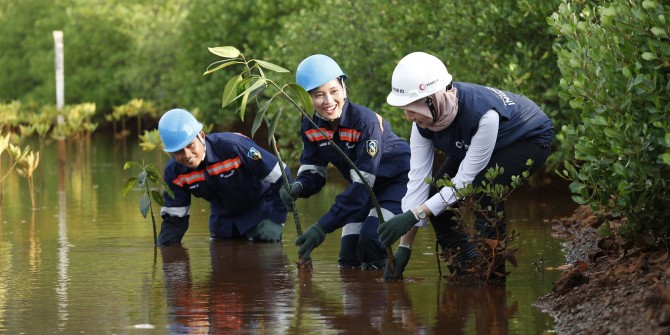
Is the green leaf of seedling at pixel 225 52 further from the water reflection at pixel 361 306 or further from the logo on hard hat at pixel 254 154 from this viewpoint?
the logo on hard hat at pixel 254 154

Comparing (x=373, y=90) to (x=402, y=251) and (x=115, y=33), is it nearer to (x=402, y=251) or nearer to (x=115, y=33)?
(x=402, y=251)

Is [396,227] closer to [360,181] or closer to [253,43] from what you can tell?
[360,181]

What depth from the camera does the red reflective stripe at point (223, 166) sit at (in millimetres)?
11375

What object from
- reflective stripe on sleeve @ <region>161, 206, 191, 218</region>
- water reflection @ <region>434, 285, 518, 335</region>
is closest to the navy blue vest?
water reflection @ <region>434, 285, 518, 335</region>

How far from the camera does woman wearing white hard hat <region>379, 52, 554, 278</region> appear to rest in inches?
319

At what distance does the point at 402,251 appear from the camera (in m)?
8.74

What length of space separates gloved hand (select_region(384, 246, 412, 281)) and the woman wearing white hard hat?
27cm

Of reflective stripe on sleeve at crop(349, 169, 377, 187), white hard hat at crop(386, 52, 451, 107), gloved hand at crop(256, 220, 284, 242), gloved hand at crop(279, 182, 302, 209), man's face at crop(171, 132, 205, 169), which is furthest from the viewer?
gloved hand at crop(256, 220, 284, 242)

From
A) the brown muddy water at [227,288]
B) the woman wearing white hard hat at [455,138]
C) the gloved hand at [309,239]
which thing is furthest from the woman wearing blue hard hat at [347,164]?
the woman wearing white hard hat at [455,138]

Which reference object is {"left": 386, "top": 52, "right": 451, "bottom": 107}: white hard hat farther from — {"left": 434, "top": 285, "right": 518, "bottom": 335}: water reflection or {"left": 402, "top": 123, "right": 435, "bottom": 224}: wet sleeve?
{"left": 434, "top": 285, "right": 518, "bottom": 335}: water reflection

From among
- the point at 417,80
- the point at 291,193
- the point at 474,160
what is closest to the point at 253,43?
the point at 291,193

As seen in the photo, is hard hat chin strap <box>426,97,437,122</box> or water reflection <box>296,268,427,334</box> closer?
water reflection <box>296,268,427,334</box>

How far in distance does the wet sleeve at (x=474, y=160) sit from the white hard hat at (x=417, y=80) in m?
0.38

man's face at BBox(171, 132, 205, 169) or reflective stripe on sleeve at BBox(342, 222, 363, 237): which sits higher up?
man's face at BBox(171, 132, 205, 169)
